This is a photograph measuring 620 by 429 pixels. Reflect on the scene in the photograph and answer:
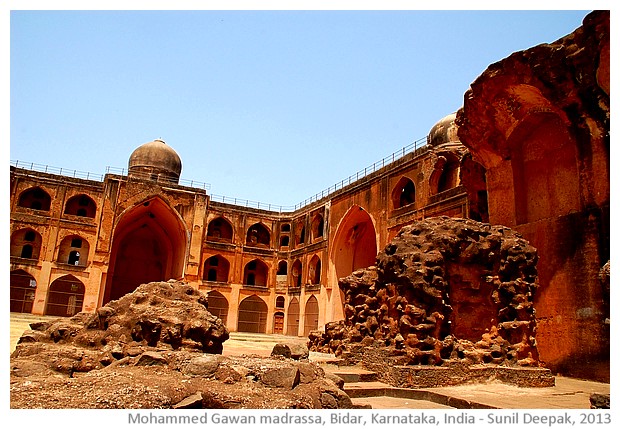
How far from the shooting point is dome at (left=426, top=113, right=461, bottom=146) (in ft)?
76.1

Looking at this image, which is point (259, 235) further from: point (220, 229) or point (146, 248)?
point (146, 248)

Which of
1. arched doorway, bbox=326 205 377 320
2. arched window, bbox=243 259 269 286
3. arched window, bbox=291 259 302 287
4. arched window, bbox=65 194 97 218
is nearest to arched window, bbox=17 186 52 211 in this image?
arched window, bbox=65 194 97 218

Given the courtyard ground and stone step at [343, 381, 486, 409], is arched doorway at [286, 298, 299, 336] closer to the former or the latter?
the courtyard ground

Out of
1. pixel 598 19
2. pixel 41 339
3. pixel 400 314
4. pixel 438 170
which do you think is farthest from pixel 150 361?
pixel 438 170

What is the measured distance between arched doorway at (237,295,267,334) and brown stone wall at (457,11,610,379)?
23361mm

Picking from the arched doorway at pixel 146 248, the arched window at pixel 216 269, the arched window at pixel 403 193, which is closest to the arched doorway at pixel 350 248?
the arched window at pixel 403 193

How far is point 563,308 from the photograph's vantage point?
9.84m

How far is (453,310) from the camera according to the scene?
29.7 ft

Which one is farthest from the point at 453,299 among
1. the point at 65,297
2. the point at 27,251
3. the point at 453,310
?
the point at 27,251

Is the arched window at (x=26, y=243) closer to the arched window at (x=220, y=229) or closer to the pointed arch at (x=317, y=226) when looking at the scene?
the arched window at (x=220, y=229)

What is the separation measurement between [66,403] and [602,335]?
9.03m

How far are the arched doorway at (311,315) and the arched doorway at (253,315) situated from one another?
3.91m

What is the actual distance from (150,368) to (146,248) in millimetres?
32050

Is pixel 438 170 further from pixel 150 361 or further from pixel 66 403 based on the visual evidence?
pixel 66 403
